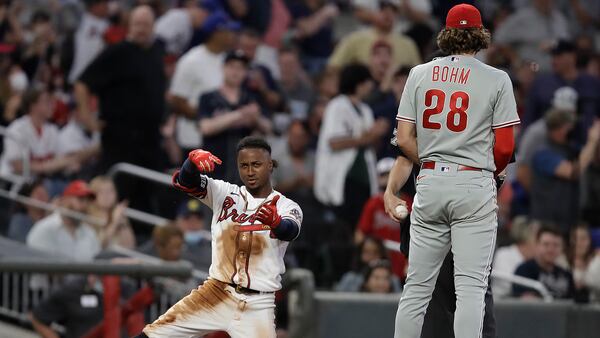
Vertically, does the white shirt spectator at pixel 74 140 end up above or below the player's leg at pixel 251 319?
above

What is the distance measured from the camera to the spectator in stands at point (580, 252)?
1117cm

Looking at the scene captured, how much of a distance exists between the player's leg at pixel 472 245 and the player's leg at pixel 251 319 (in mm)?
948

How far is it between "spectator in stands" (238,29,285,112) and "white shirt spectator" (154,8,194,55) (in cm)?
70

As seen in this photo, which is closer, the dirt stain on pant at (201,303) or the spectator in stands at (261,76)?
the dirt stain on pant at (201,303)

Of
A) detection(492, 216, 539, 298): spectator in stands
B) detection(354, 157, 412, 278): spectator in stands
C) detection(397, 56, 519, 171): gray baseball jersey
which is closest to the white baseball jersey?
detection(397, 56, 519, 171): gray baseball jersey

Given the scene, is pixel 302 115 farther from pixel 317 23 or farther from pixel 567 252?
pixel 567 252

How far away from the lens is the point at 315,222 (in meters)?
12.6

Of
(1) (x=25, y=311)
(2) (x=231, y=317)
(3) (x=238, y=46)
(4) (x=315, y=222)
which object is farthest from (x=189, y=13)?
(2) (x=231, y=317)

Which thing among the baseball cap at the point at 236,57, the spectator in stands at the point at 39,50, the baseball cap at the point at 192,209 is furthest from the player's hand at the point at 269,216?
the spectator in stands at the point at 39,50

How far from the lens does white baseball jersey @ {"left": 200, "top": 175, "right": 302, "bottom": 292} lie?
7.11 metres

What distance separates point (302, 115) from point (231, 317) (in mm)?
8227

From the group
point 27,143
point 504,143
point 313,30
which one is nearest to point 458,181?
point 504,143

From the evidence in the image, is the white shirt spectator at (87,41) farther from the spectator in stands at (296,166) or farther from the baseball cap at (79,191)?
the baseball cap at (79,191)

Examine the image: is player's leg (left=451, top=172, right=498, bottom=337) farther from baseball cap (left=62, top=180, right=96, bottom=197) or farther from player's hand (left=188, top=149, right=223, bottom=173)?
baseball cap (left=62, top=180, right=96, bottom=197)
